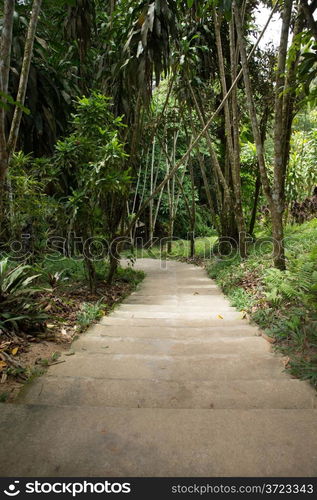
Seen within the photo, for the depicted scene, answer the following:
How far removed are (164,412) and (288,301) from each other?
2.20 meters

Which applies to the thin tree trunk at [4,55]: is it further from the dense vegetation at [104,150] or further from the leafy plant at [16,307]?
the leafy plant at [16,307]

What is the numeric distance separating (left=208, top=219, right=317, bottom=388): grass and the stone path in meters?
0.15

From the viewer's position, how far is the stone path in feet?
4.02

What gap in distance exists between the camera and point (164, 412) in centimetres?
153

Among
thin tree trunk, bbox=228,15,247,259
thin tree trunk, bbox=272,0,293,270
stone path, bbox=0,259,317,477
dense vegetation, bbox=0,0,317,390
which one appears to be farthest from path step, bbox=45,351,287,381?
thin tree trunk, bbox=228,15,247,259

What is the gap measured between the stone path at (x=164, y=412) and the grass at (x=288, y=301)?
15 centimetres

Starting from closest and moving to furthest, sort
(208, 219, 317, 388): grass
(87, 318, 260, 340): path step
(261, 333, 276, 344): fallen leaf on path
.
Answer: (208, 219, 317, 388): grass < (261, 333, 276, 344): fallen leaf on path < (87, 318, 260, 340): path step

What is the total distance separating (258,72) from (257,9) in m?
1.12

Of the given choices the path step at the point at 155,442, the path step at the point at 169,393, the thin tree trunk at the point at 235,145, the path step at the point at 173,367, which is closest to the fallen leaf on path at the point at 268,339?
the path step at the point at 173,367

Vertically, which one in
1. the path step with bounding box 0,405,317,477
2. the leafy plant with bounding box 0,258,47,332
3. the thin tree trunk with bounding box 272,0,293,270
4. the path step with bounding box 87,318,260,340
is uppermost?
the thin tree trunk with bounding box 272,0,293,270

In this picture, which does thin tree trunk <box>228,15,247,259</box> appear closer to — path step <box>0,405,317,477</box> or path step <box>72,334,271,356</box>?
path step <box>72,334,271,356</box>

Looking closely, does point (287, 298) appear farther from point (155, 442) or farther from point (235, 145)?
point (235, 145)
